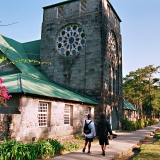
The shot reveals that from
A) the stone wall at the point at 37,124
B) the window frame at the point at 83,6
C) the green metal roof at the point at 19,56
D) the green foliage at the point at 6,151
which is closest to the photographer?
the green foliage at the point at 6,151

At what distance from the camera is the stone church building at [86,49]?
18.7 m

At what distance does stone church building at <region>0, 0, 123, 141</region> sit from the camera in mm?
13656

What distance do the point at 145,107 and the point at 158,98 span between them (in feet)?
15.8

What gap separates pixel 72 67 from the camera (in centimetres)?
1983

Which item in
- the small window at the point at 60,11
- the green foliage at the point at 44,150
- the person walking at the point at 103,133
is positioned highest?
the small window at the point at 60,11

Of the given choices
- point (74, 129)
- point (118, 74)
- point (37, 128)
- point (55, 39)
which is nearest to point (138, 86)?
point (118, 74)

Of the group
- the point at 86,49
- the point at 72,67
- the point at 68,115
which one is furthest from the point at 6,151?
the point at 86,49

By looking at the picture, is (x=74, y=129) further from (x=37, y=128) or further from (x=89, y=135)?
(x=89, y=135)

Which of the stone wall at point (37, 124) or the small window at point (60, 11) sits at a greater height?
the small window at point (60, 11)

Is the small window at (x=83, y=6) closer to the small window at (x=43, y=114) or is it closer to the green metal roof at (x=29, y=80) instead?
the green metal roof at (x=29, y=80)

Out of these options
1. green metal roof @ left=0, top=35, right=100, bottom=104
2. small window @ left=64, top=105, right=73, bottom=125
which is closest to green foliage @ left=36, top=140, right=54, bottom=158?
green metal roof @ left=0, top=35, right=100, bottom=104

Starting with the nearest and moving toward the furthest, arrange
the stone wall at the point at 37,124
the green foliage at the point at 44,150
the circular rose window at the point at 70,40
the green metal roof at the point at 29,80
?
the green foliage at the point at 44,150
the stone wall at the point at 37,124
the green metal roof at the point at 29,80
the circular rose window at the point at 70,40

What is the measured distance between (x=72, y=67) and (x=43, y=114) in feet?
25.7

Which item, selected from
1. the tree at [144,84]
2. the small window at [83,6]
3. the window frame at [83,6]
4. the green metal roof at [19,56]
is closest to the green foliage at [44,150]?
the green metal roof at [19,56]
